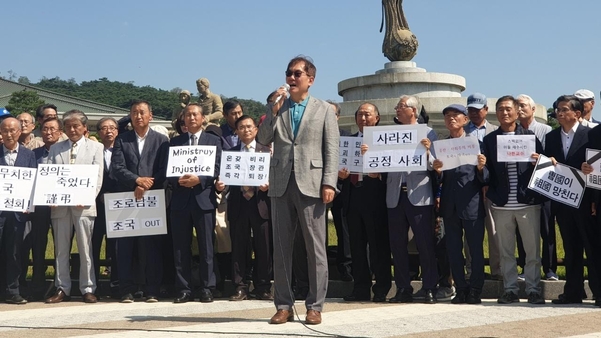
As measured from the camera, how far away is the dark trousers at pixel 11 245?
10062mm

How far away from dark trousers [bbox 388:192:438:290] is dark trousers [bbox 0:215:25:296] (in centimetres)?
459

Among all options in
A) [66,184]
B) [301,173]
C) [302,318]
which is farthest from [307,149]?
[66,184]

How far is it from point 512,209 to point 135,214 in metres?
4.38

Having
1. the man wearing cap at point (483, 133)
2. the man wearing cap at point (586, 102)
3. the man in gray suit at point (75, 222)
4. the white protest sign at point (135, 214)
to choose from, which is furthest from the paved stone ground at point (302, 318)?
the man wearing cap at point (586, 102)

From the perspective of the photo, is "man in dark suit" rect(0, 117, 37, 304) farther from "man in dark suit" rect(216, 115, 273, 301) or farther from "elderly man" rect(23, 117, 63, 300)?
"man in dark suit" rect(216, 115, 273, 301)

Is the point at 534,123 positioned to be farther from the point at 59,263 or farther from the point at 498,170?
the point at 59,263

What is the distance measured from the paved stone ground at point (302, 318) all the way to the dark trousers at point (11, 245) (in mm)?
624

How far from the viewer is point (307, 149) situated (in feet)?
24.6

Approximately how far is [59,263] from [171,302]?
1515 mm

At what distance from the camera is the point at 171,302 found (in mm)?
9641

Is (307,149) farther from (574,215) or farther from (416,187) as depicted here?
(574,215)

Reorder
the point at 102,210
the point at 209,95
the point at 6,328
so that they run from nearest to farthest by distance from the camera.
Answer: the point at 6,328, the point at 102,210, the point at 209,95

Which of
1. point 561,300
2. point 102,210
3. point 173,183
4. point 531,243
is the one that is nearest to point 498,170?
point 531,243

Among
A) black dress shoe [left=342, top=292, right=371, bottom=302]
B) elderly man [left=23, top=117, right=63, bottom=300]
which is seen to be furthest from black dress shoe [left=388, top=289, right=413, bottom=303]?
elderly man [left=23, top=117, right=63, bottom=300]
